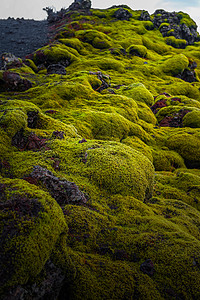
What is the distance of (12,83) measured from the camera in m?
17.7

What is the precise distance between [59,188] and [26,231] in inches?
89.5

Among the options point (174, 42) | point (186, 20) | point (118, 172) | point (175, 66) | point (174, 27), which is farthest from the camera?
point (186, 20)

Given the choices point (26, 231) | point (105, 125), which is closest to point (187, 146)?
point (105, 125)

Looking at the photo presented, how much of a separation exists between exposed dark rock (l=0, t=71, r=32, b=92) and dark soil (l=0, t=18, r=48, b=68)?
30393 mm

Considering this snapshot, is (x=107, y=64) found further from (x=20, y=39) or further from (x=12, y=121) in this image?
(x=20, y=39)

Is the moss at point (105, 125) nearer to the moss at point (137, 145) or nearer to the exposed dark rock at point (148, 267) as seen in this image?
the moss at point (137, 145)

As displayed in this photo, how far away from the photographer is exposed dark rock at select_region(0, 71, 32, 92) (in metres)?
17.7

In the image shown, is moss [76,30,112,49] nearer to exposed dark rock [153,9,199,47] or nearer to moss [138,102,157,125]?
moss [138,102,157,125]

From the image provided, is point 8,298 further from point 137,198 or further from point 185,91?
point 185,91

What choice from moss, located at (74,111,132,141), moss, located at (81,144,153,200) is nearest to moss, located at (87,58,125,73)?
moss, located at (74,111,132,141)

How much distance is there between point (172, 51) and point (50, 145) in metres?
70.2

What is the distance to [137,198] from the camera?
6.84m

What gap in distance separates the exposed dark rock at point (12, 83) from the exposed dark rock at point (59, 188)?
48.7 feet

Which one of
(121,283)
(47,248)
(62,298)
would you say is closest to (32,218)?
(47,248)
